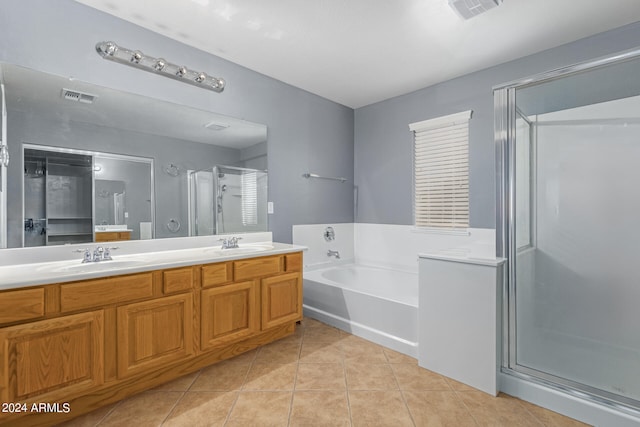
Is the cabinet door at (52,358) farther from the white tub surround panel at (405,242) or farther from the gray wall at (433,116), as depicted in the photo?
the gray wall at (433,116)

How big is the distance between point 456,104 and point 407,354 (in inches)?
94.1

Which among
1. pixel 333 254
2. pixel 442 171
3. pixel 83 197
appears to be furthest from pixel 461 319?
pixel 83 197

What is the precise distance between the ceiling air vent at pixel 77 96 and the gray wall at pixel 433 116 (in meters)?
2.80

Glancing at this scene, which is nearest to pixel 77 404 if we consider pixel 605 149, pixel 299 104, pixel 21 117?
pixel 21 117

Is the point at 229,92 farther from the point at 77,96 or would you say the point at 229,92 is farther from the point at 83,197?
the point at 83,197

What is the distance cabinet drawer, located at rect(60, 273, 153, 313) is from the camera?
4.95 ft

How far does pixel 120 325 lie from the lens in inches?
65.2

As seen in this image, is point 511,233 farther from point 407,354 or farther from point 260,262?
point 260,262

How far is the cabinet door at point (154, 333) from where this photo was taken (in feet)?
5.49

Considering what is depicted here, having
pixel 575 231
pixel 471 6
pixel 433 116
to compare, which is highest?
pixel 471 6

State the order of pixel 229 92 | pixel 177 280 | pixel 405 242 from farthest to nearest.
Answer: pixel 405 242 → pixel 229 92 → pixel 177 280

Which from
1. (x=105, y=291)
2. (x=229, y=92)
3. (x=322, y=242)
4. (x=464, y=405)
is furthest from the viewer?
(x=322, y=242)

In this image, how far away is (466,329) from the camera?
6.28ft

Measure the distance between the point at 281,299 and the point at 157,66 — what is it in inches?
78.5
